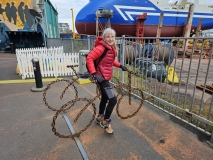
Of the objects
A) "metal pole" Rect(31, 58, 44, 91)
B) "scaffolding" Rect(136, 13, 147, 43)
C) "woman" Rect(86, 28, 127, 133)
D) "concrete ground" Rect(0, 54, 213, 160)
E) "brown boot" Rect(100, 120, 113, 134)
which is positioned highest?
"scaffolding" Rect(136, 13, 147, 43)

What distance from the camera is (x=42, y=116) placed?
3607 mm

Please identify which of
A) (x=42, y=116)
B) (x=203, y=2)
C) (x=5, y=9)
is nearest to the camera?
(x=42, y=116)

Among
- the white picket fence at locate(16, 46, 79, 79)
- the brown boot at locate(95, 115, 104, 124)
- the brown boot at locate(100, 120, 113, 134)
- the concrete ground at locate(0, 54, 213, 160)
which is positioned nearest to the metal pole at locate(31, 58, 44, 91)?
the concrete ground at locate(0, 54, 213, 160)

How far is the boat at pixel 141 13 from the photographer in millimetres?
18219

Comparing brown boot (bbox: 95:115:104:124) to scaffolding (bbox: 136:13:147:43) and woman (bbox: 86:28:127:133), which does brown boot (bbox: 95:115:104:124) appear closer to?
woman (bbox: 86:28:127:133)

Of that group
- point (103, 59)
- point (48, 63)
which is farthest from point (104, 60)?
point (48, 63)

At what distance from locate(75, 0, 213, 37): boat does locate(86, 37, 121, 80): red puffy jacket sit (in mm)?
16885

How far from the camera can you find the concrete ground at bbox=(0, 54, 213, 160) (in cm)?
243

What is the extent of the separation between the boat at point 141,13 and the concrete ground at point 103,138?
54.0 feet

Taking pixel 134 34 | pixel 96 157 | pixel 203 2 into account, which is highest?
pixel 203 2

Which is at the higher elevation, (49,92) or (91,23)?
(91,23)

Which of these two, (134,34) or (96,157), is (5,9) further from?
(96,157)

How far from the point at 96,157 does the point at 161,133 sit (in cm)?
136

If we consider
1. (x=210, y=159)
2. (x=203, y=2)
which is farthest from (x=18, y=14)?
(x=203, y=2)
